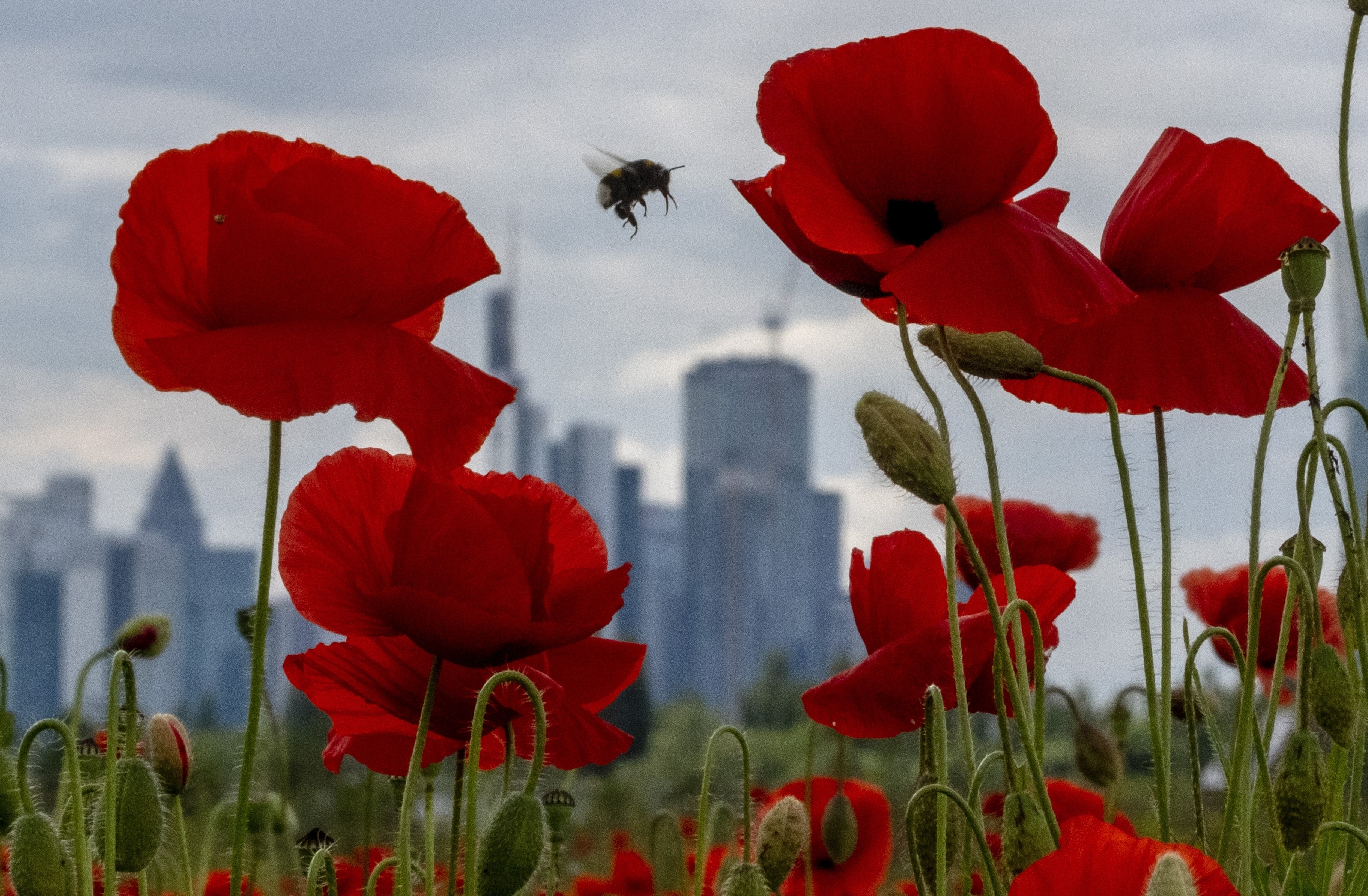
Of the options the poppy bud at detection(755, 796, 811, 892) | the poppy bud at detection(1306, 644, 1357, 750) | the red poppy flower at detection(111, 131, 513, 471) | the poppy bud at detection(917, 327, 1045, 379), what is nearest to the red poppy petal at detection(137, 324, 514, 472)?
the red poppy flower at detection(111, 131, 513, 471)

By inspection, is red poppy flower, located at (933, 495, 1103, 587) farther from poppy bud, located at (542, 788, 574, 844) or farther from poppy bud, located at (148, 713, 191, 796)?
poppy bud, located at (148, 713, 191, 796)

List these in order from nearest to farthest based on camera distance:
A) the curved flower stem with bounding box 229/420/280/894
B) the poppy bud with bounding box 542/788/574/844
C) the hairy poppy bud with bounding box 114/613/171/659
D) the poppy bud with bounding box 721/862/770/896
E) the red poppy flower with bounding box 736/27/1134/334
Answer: the curved flower stem with bounding box 229/420/280/894 → the red poppy flower with bounding box 736/27/1134/334 → the poppy bud with bounding box 721/862/770/896 → the poppy bud with bounding box 542/788/574/844 → the hairy poppy bud with bounding box 114/613/171/659

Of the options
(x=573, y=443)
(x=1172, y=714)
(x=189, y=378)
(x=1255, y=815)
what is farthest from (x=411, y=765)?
(x=573, y=443)

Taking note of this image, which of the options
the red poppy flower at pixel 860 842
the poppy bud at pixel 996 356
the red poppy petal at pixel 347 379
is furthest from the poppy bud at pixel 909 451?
the red poppy flower at pixel 860 842

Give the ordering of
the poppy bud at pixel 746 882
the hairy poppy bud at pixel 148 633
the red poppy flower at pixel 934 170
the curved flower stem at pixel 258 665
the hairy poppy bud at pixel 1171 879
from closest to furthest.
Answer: the hairy poppy bud at pixel 1171 879
the curved flower stem at pixel 258 665
the red poppy flower at pixel 934 170
the poppy bud at pixel 746 882
the hairy poppy bud at pixel 148 633

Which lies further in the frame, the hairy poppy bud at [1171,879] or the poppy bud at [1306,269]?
the poppy bud at [1306,269]

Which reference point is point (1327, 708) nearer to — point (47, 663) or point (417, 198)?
point (417, 198)

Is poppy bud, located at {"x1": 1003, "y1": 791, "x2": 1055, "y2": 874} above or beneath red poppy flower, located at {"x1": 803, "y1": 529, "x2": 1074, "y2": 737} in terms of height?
beneath

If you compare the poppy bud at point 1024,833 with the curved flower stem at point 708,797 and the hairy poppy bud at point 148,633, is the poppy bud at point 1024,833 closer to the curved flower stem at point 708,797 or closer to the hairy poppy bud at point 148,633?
the curved flower stem at point 708,797
